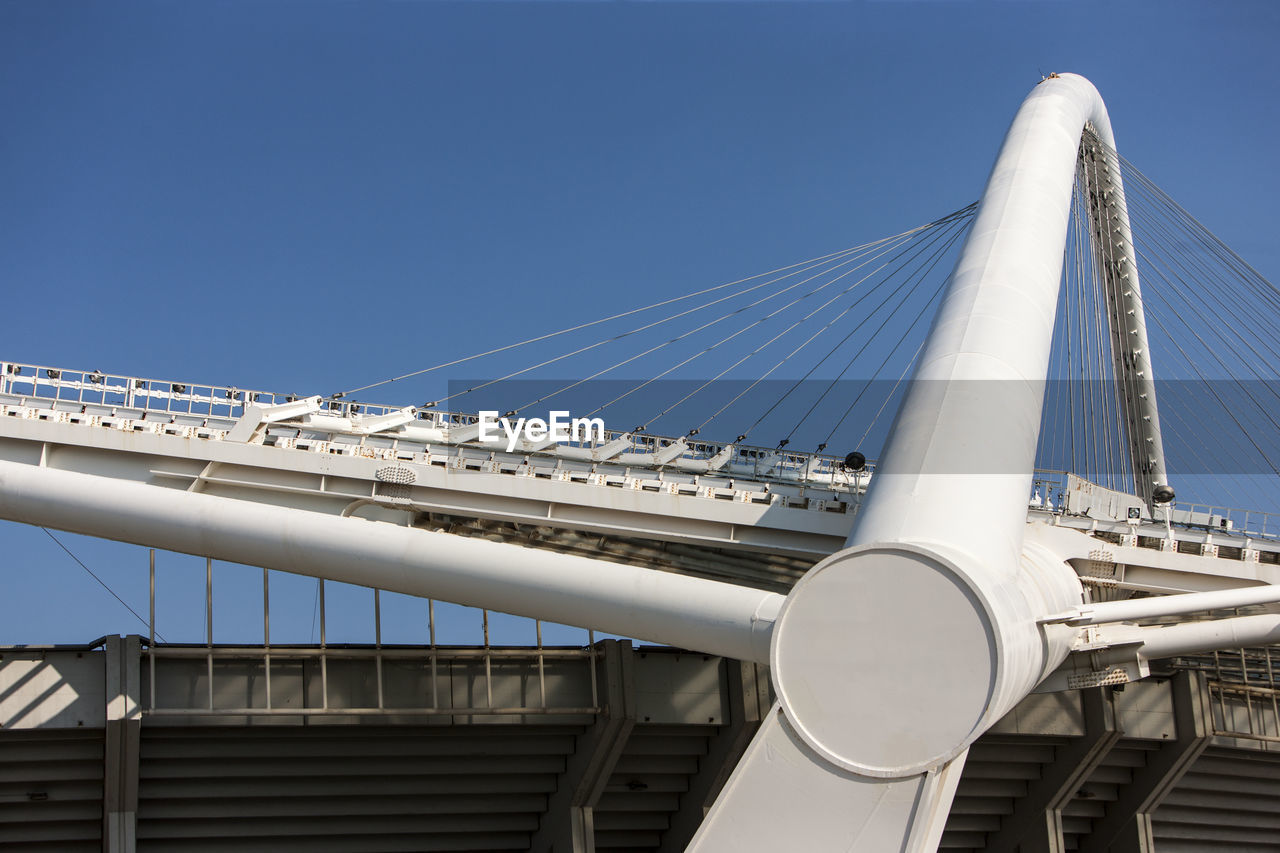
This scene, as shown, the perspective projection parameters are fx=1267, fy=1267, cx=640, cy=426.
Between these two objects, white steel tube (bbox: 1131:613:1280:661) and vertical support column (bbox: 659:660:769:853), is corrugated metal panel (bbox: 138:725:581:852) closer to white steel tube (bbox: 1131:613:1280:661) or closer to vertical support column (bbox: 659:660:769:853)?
vertical support column (bbox: 659:660:769:853)

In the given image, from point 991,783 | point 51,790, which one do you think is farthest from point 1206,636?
point 51,790

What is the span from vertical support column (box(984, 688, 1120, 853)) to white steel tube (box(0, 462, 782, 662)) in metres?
23.4

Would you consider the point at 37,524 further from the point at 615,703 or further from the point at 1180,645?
the point at 1180,645

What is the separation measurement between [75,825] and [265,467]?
10.6 meters

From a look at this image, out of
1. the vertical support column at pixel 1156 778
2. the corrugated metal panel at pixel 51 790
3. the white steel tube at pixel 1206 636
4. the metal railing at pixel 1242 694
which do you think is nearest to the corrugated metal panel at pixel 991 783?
the vertical support column at pixel 1156 778

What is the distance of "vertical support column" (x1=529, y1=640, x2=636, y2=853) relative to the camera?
33.2m

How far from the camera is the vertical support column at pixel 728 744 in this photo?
34.2 meters

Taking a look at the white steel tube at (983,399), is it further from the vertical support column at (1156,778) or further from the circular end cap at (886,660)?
the vertical support column at (1156,778)

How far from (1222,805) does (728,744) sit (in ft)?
60.6

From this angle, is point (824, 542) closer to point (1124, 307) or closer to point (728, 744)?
point (728, 744)

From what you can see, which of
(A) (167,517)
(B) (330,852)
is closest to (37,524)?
(A) (167,517)

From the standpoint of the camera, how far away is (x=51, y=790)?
31031mm

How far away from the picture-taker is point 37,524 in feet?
73.9

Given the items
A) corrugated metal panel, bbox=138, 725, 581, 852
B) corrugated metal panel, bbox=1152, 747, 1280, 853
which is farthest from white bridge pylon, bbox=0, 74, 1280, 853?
corrugated metal panel, bbox=1152, 747, 1280, 853
